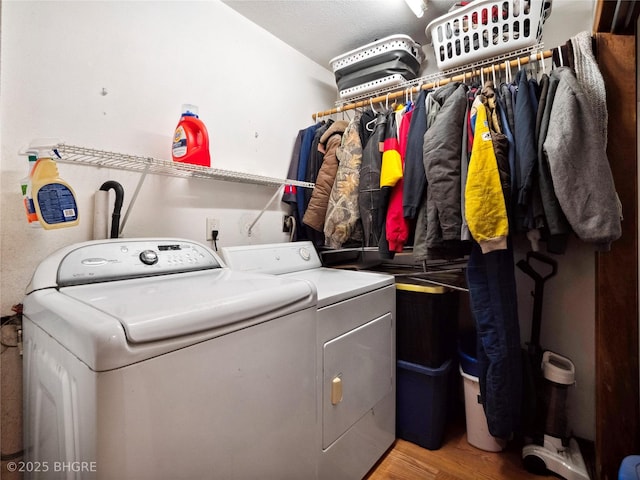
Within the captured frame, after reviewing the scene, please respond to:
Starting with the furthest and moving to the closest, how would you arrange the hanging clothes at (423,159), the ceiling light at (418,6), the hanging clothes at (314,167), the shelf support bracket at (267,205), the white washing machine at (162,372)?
the hanging clothes at (314,167)
the shelf support bracket at (267,205)
the ceiling light at (418,6)
the hanging clothes at (423,159)
the white washing machine at (162,372)

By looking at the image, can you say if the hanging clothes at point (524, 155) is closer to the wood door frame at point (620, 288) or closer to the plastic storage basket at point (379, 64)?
the wood door frame at point (620, 288)

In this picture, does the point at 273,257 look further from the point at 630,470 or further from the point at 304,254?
the point at 630,470

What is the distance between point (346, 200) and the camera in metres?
1.74

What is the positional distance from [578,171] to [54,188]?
1817mm

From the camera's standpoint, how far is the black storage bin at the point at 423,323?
1.52 meters

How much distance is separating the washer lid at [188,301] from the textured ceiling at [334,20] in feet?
5.34

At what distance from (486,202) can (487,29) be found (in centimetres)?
101

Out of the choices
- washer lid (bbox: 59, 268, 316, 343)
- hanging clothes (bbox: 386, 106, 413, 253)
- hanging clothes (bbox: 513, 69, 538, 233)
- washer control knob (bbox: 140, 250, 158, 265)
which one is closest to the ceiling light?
hanging clothes (bbox: 386, 106, 413, 253)

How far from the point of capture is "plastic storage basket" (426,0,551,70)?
1.43m

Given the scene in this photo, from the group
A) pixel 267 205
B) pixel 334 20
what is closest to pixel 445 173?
pixel 267 205

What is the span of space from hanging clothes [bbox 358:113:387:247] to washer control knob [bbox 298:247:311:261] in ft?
1.20

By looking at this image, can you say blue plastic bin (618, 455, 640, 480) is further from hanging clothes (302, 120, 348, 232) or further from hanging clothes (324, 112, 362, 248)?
hanging clothes (302, 120, 348, 232)

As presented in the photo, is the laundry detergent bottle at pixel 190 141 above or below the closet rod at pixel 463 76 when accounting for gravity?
below

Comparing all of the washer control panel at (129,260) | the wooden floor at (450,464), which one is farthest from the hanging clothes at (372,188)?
the wooden floor at (450,464)
